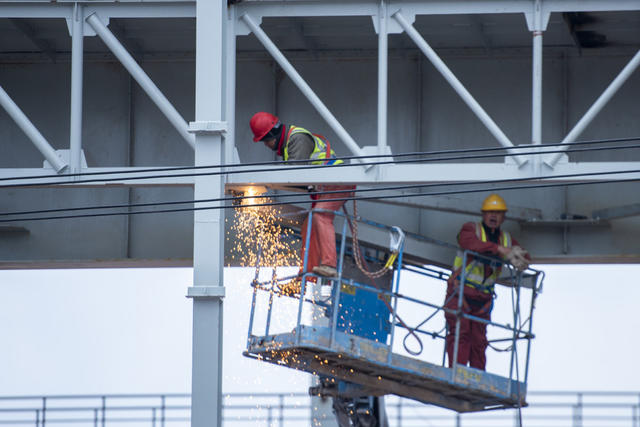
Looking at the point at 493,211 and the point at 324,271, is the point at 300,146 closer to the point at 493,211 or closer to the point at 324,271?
the point at 324,271

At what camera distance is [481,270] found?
49.0 ft

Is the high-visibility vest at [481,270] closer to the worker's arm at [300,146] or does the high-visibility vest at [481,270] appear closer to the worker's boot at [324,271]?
the worker's boot at [324,271]

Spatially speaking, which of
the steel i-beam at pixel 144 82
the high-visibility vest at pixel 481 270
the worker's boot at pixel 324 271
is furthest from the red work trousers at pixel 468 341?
the steel i-beam at pixel 144 82

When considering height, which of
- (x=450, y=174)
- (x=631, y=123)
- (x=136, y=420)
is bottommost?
(x=136, y=420)

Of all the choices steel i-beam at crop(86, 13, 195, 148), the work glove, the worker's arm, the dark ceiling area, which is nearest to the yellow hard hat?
the work glove

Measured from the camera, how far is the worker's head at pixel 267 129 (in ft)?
44.8

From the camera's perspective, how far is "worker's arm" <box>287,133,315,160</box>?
43.7ft

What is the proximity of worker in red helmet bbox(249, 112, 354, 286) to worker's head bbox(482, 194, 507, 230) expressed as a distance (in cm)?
194

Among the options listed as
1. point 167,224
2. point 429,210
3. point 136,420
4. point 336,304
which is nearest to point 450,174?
point 336,304

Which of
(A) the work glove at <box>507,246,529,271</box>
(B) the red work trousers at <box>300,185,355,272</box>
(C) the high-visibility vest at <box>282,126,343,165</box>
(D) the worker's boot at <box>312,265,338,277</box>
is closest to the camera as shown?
(D) the worker's boot at <box>312,265,338,277</box>

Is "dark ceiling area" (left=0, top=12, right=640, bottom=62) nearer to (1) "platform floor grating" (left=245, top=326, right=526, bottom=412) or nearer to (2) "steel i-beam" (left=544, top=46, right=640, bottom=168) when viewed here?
(2) "steel i-beam" (left=544, top=46, right=640, bottom=168)

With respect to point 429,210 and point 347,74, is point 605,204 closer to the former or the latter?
point 429,210

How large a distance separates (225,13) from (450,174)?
9.99ft

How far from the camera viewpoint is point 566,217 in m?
15.4
